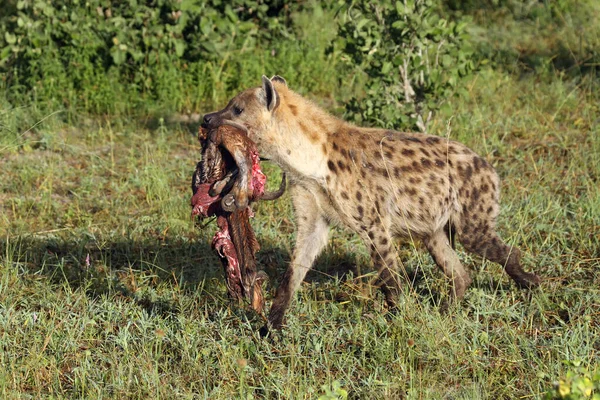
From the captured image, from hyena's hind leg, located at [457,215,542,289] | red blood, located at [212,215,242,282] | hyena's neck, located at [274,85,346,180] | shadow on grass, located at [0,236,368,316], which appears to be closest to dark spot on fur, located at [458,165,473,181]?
hyena's hind leg, located at [457,215,542,289]

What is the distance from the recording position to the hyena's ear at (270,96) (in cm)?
423

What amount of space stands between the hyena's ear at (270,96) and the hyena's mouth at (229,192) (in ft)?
0.93

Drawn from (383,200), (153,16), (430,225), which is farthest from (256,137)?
(153,16)

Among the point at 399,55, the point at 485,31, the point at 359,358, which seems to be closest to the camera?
the point at 359,358

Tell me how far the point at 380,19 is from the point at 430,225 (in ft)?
5.93

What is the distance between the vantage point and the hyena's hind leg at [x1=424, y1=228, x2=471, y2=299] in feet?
15.2

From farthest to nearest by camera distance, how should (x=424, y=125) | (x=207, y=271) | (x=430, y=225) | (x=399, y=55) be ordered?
(x=424, y=125), (x=399, y=55), (x=207, y=271), (x=430, y=225)

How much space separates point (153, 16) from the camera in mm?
6793

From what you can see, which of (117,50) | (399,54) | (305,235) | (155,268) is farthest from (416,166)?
(117,50)

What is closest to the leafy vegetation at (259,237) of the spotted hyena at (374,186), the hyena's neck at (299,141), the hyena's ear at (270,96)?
the spotted hyena at (374,186)

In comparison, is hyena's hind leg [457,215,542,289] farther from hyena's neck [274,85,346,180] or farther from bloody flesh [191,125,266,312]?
bloody flesh [191,125,266,312]

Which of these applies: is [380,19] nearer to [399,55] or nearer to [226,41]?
[399,55]

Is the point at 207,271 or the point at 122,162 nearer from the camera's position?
the point at 207,271

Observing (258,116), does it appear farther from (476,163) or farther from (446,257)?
(446,257)
